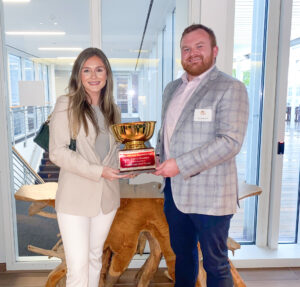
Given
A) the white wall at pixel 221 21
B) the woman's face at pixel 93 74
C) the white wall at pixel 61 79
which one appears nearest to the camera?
the woman's face at pixel 93 74

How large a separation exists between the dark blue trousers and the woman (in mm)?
325

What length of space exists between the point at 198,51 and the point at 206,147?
1.46ft

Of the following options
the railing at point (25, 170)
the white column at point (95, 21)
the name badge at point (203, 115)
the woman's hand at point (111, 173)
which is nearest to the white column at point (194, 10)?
the white column at point (95, 21)

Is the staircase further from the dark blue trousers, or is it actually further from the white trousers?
the dark blue trousers

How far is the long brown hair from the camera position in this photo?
4.51 ft

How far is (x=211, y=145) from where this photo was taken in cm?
130

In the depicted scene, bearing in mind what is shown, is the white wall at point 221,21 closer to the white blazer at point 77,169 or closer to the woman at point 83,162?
the woman at point 83,162

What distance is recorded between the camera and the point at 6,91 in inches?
91.4

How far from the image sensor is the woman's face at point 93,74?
4.66 feet

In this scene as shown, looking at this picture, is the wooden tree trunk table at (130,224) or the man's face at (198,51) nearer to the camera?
the man's face at (198,51)

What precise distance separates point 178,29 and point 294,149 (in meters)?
1.41

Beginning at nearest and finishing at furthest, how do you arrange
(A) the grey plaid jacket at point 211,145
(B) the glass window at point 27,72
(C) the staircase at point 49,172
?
1. (A) the grey plaid jacket at point 211,145
2. (B) the glass window at point 27,72
3. (C) the staircase at point 49,172

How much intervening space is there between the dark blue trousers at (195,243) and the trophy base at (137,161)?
0.19m

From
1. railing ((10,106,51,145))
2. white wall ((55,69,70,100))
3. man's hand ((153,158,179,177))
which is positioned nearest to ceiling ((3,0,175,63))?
white wall ((55,69,70,100))
